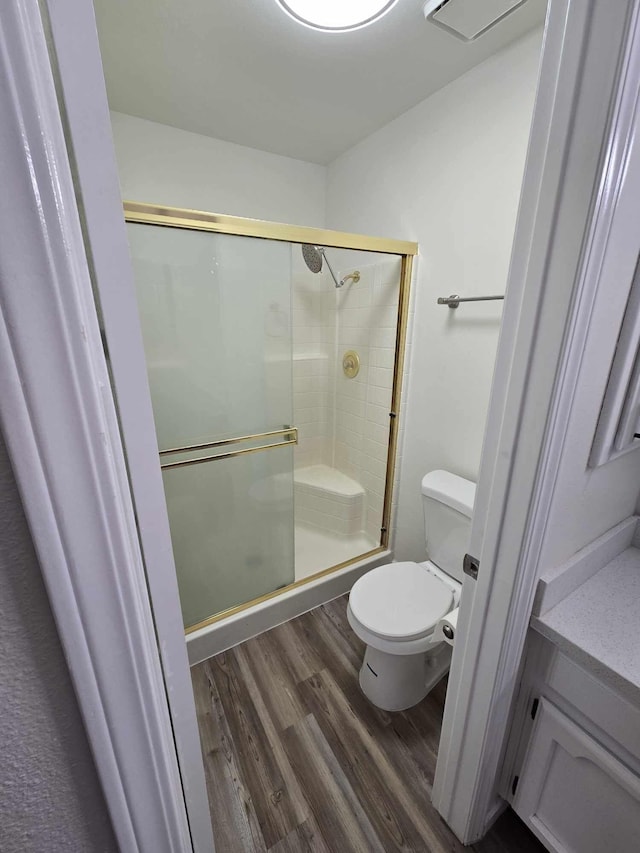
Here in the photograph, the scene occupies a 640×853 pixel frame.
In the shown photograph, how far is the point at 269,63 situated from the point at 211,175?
717 mm

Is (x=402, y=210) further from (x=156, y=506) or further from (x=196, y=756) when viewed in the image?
(x=196, y=756)

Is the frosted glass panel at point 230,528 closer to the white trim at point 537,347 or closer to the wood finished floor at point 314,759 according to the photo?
the wood finished floor at point 314,759

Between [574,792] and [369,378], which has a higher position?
[369,378]

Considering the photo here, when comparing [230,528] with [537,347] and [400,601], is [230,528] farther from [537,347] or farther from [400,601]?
[537,347]

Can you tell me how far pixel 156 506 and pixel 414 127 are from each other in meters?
2.00

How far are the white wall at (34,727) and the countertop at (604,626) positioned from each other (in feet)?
2.83

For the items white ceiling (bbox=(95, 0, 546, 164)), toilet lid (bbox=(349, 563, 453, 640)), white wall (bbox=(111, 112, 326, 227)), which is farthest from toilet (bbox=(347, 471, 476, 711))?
white wall (bbox=(111, 112, 326, 227))

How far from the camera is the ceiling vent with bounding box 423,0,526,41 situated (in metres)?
1.03

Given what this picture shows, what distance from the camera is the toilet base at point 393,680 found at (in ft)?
4.43

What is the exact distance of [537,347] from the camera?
668 mm

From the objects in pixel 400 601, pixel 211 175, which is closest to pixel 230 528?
pixel 400 601

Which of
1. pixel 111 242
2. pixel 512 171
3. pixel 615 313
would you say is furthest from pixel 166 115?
pixel 615 313

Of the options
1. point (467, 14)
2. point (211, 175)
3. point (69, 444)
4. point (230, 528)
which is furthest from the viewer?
point (211, 175)

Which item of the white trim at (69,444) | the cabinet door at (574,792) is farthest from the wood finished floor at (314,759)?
the white trim at (69,444)
